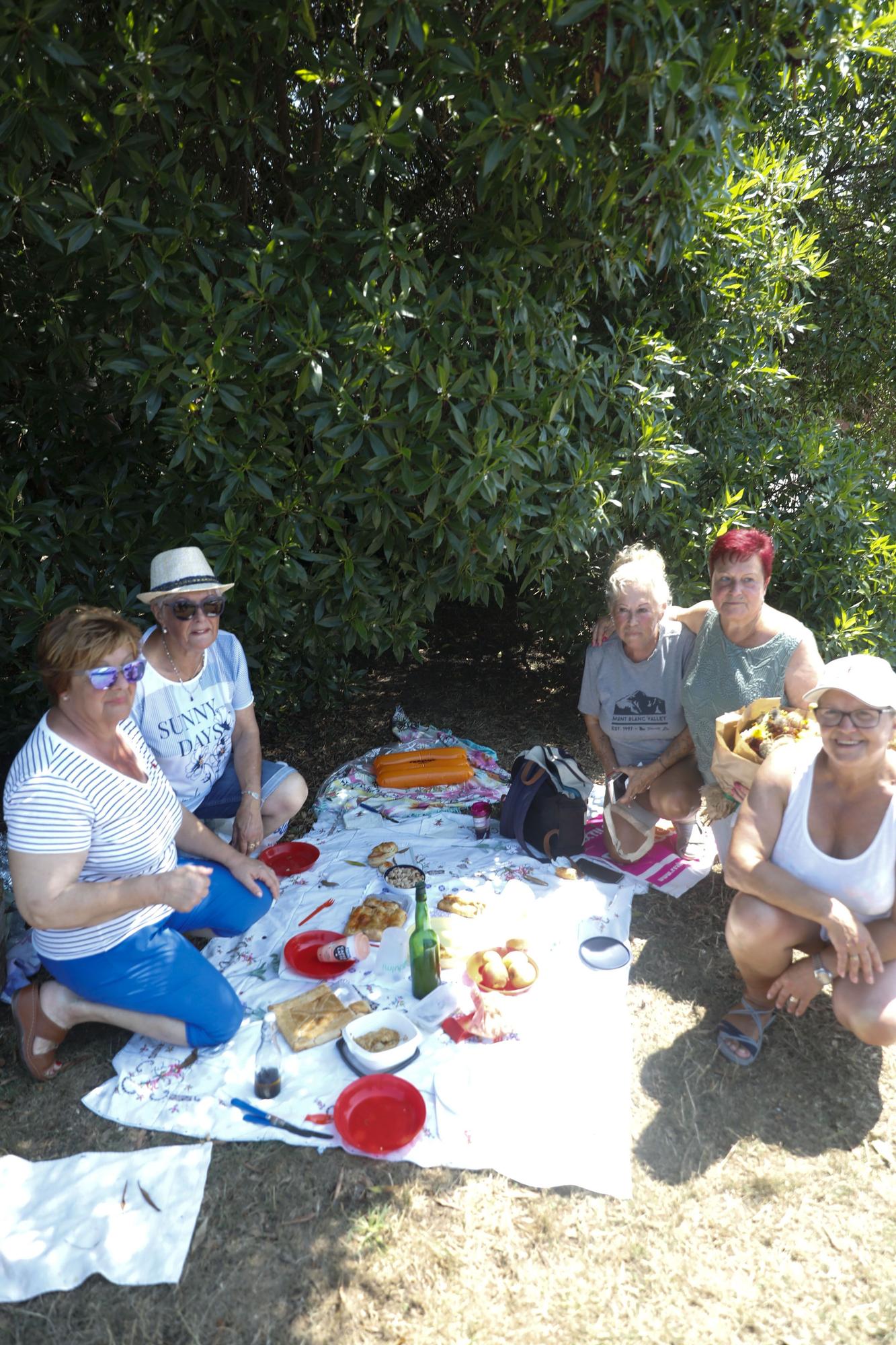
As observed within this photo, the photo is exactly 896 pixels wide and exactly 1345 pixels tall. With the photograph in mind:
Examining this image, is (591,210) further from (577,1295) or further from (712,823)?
(577,1295)

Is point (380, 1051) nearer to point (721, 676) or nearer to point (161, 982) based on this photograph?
point (161, 982)

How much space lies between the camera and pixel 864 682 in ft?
9.04

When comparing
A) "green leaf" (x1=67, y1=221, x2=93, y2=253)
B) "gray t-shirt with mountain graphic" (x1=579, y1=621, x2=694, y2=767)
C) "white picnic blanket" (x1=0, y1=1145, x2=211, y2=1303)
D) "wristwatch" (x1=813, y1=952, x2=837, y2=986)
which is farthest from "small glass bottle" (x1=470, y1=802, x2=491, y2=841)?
"green leaf" (x1=67, y1=221, x2=93, y2=253)

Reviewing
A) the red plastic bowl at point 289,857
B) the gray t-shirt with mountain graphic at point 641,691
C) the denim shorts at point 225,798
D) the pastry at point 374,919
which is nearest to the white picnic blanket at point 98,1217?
the pastry at point 374,919

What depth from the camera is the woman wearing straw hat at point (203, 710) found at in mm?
3557

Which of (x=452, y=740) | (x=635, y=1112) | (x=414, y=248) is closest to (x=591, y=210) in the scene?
(x=414, y=248)

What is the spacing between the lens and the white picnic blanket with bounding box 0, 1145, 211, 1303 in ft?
7.88

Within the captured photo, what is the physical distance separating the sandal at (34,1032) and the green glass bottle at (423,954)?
1.28 metres

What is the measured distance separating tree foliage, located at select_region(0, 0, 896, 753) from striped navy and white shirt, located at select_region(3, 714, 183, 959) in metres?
1.27

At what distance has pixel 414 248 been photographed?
3660 mm

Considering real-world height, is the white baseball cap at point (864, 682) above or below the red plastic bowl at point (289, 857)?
above

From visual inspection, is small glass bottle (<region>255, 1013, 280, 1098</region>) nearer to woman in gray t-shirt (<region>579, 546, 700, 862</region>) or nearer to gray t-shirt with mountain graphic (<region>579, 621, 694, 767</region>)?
woman in gray t-shirt (<region>579, 546, 700, 862</region>)

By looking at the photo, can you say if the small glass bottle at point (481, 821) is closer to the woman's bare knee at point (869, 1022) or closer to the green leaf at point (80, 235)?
the woman's bare knee at point (869, 1022)

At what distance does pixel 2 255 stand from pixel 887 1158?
16.8 feet
